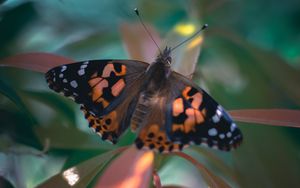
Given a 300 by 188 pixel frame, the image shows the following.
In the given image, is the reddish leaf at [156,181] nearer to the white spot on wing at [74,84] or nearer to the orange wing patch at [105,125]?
the orange wing patch at [105,125]

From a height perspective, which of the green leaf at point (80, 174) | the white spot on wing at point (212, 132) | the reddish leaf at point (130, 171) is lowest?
the white spot on wing at point (212, 132)

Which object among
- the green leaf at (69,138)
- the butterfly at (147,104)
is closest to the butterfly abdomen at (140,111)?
the butterfly at (147,104)

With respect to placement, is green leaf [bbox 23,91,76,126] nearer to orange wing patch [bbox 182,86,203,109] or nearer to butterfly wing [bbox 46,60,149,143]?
butterfly wing [bbox 46,60,149,143]

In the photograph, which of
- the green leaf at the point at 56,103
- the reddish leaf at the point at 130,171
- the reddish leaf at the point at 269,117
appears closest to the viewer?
the reddish leaf at the point at 130,171

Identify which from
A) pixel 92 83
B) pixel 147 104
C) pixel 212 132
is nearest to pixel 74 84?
pixel 92 83

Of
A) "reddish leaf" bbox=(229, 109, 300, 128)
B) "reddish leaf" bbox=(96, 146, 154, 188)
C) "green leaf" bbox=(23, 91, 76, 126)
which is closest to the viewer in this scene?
"reddish leaf" bbox=(96, 146, 154, 188)

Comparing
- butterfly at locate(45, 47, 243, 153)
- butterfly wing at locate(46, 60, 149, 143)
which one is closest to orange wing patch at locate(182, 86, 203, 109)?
butterfly at locate(45, 47, 243, 153)
